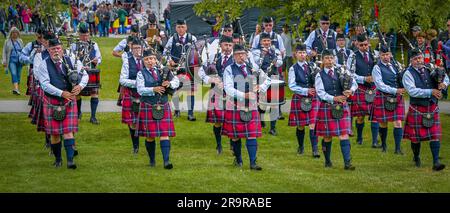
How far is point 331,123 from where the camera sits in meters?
11.1

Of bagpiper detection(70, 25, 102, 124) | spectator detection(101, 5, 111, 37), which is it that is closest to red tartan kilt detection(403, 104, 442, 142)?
bagpiper detection(70, 25, 102, 124)

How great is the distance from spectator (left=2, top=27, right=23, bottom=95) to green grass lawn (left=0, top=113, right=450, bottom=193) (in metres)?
4.82

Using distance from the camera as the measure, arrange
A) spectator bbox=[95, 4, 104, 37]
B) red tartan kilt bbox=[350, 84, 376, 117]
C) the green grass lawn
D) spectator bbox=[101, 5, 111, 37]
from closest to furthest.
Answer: the green grass lawn, red tartan kilt bbox=[350, 84, 376, 117], spectator bbox=[95, 4, 104, 37], spectator bbox=[101, 5, 111, 37]

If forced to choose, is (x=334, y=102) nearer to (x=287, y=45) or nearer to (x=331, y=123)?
(x=331, y=123)

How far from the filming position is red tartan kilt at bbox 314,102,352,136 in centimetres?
1109

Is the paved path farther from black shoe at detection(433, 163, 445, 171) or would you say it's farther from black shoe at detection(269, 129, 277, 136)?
black shoe at detection(433, 163, 445, 171)

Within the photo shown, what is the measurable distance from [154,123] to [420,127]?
323cm

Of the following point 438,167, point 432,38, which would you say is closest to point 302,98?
point 438,167

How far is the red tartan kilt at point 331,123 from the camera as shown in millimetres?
11086

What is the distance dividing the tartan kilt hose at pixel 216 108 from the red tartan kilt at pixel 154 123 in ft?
A: 4.39


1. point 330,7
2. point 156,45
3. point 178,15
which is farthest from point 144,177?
point 178,15

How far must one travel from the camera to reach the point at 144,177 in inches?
417

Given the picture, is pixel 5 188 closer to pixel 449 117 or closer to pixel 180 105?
pixel 180 105

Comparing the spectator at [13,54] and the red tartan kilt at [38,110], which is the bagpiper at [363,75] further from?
the spectator at [13,54]
